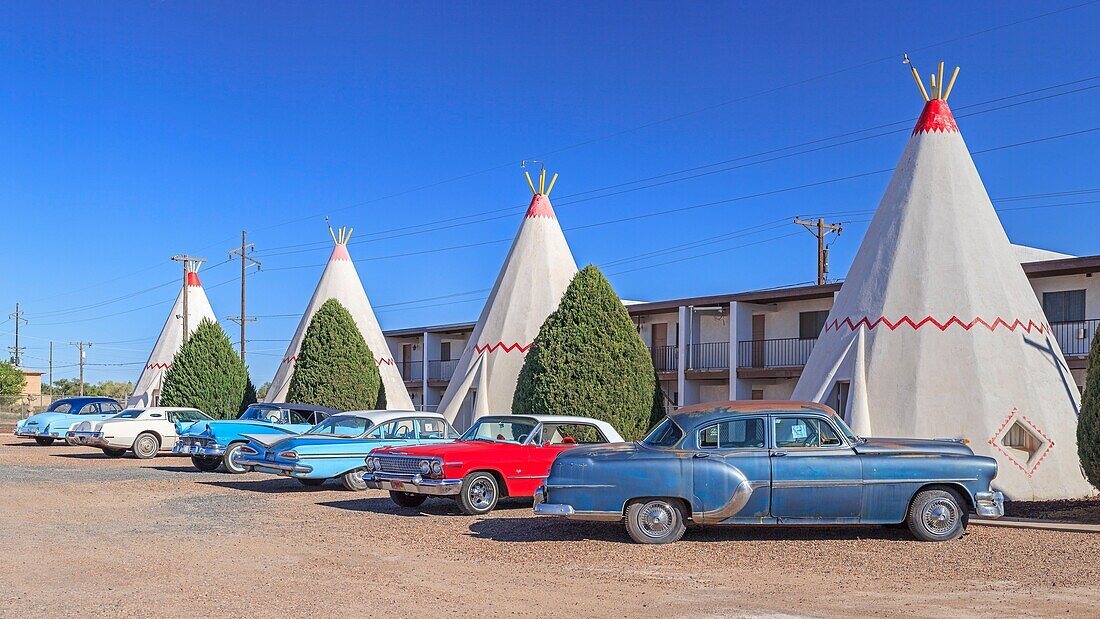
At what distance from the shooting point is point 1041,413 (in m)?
16.0

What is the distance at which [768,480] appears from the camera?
10.4 m

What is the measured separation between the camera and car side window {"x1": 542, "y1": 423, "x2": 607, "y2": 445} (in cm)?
1386

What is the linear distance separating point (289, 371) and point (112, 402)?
4696mm

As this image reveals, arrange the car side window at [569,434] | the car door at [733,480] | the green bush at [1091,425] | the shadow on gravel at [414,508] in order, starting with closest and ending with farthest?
the car door at [733,480], the green bush at [1091,425], the shadow on gravel at [414,508], the car side window at [569,434]

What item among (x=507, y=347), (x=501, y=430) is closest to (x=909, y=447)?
(x=501, y=430)

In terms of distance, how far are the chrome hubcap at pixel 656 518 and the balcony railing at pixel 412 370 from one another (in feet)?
108

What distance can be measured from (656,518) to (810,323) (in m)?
19.7

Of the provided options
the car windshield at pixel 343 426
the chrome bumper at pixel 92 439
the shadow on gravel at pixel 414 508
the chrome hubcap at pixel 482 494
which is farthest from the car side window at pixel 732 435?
the chrome bumper at pixel 92 439

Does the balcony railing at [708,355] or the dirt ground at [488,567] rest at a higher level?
the balcony railing at [708,355]

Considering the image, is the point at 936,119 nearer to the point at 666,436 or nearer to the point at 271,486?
the point at 666,436

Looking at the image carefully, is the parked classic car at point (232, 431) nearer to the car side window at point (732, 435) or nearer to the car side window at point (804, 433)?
the car side window at point (732, 435)

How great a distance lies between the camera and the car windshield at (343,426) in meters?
16.4

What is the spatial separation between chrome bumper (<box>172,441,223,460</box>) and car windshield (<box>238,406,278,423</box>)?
1236mm

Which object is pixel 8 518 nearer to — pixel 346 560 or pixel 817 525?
pixel 346 560
